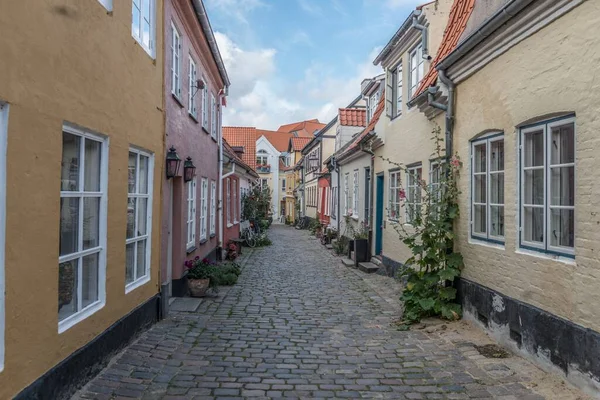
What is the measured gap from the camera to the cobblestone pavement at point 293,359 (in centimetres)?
443

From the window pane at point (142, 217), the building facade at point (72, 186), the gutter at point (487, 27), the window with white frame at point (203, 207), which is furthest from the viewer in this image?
the window with white frame at point (203, 207)

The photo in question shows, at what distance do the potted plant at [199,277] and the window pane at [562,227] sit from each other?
5.86 meters

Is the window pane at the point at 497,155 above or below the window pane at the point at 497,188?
above

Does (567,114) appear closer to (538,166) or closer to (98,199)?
(538,166)

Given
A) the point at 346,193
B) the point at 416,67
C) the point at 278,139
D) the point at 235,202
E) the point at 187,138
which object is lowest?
the point at 235,202

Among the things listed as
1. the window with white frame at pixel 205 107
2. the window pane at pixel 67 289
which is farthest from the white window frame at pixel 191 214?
the window pane at pixel 67 289

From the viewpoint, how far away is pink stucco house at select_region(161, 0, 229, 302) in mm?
7551

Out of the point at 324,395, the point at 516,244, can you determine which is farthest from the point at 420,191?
the point at 324,395

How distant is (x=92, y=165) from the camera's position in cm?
464

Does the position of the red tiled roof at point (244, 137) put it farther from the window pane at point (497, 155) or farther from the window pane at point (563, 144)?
the window pane at point (563, 144)

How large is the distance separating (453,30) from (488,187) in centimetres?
300

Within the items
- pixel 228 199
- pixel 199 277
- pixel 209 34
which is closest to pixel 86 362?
pixel 199 277

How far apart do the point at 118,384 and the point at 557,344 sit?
4.06 metres

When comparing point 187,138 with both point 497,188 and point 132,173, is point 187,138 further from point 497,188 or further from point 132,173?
point 497,188
